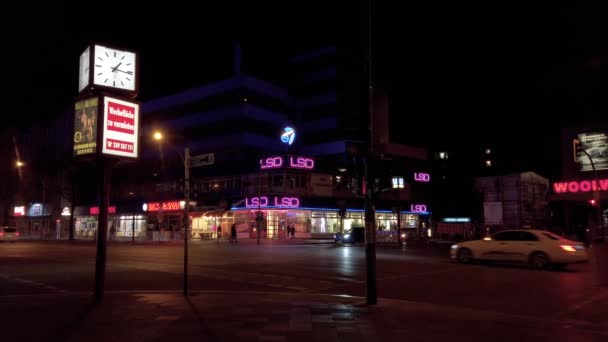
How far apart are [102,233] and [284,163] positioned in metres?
40.3

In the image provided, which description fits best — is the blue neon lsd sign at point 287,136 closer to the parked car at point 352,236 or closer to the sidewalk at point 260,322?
the parked car at point 352,236

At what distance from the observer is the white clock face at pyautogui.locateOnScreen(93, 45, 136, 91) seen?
11.7 m

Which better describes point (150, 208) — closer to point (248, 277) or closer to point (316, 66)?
point (316, 66)

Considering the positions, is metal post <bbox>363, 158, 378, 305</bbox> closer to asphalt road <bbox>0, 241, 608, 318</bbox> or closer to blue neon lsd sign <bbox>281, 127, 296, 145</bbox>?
asphalt road <bbox>0, 241, 608, 318</bbox>

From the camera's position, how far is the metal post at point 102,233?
1099 centimetres

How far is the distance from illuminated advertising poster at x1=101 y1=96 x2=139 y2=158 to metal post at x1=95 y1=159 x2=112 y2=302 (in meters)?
0.45

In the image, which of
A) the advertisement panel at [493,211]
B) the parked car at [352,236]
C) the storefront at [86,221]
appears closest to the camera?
the parked car at [352,236]

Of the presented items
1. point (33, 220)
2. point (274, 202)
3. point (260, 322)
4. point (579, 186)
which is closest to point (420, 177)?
point (274, 202)

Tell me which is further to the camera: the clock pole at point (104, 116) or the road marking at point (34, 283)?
the road marking at point (34, 283)

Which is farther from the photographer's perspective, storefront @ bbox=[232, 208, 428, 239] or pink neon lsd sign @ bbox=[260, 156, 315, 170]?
storefront @ bbox=[232, 208, 428, 239]

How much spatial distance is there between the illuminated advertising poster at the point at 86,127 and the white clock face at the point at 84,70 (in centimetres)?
42

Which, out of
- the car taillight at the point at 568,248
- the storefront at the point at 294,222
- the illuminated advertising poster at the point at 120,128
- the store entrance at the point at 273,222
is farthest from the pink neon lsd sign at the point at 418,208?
the illuminated advertising poster at the point at 120,128

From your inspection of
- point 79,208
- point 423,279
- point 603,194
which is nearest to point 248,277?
point 423,279

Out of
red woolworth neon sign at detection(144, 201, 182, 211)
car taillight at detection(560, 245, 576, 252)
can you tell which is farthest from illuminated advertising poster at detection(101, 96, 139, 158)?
red woolworth neon sign at detection(144, 201, 182, 211)
